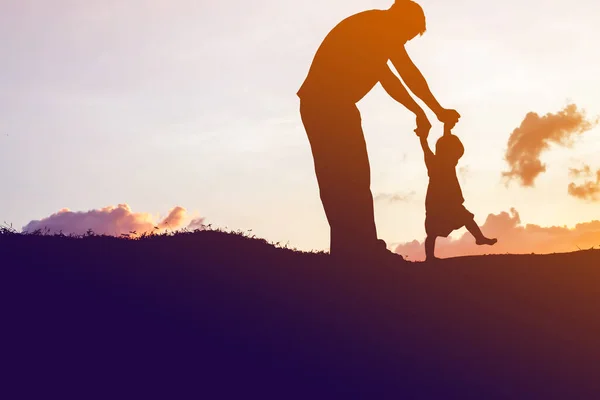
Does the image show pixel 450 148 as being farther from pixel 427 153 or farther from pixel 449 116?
pixel 449 116

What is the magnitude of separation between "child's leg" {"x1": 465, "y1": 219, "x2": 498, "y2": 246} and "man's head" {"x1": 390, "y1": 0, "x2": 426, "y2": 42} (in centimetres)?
329

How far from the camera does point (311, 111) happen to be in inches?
489

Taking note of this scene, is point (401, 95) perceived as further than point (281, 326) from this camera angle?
Yes

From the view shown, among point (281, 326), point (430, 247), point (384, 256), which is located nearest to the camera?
point (281, 326)

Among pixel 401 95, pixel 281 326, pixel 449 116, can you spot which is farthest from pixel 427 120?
pixel 281 326

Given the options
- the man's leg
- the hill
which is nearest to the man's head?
the man's leg

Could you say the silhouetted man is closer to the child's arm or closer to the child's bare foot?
the child's arm

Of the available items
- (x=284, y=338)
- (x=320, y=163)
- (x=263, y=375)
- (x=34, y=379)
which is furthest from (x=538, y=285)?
(x=34, y=379)

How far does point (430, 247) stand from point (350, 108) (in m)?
2.88

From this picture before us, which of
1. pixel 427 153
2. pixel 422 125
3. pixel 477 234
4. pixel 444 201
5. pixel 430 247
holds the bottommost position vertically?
pixel 430 247

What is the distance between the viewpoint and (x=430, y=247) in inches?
523

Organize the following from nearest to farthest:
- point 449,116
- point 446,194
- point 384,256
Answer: point 384,256
point 449,116
point 446,194

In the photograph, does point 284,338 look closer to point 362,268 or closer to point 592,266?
point 362,268

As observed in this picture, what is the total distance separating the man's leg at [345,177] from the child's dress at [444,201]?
3.95 ft
